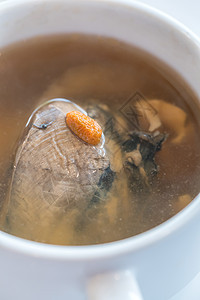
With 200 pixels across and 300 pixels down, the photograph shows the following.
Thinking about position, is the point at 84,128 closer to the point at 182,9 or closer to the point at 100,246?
the point at 100,246

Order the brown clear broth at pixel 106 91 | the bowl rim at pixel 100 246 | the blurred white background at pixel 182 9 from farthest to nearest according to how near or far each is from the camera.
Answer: the blurred white background at pixel 182 9 → the brown clear broth at pixel 106 91 → the bowl rim at pixel 100 246

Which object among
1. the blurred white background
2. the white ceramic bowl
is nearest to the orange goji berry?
the white ceramic bowl

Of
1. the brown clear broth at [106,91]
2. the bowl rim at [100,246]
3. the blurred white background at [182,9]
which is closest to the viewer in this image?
the bowl rim at [100,246]

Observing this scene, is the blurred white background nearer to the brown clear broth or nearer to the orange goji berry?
the brown clear broth

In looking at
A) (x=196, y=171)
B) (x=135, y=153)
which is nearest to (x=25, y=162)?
(x=135, y=153)

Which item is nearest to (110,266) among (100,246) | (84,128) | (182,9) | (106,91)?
(100,246)

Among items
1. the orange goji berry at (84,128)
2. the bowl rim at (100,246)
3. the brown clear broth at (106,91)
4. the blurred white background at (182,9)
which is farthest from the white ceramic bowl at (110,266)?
the blurred white background at (182,9)

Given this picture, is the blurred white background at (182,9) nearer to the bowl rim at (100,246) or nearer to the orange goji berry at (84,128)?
the orange goji berry at (84,128)

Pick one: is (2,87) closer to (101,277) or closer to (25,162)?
(25,162)
